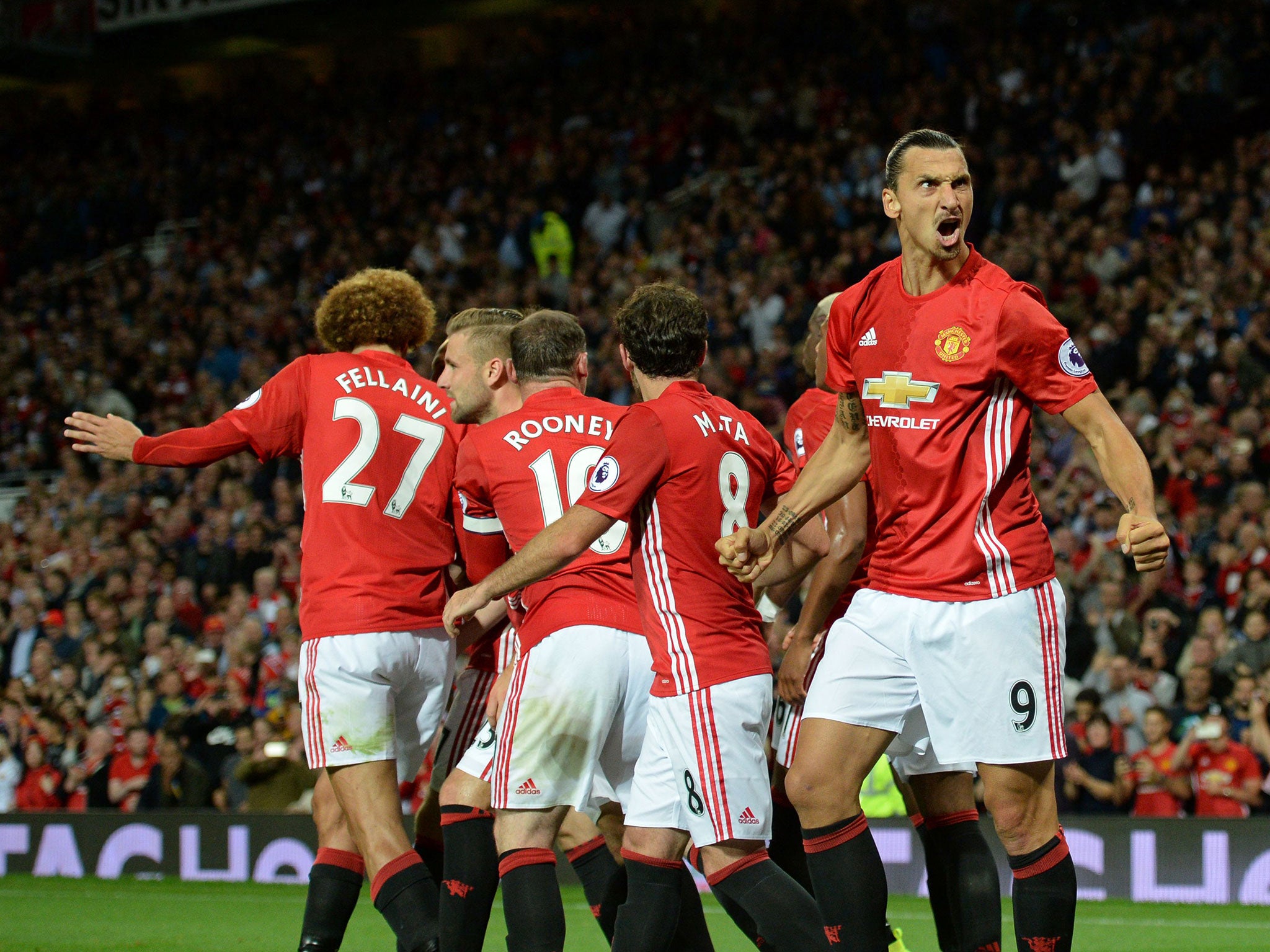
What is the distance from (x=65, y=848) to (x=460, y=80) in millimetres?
14535

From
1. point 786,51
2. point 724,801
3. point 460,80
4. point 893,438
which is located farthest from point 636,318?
point 460,80

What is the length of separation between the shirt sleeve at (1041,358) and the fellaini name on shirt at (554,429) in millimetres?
1284

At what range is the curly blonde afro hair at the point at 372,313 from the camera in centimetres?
535

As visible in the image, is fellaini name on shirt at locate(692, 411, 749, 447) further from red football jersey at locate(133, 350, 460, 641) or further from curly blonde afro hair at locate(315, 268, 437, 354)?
curly blonde afro hair at locate(315, 268, 437, 354)

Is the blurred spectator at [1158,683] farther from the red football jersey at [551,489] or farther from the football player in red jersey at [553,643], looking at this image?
the red football jersey at [551,489]

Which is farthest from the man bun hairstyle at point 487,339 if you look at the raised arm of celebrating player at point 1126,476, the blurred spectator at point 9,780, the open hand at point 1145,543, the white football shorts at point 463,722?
the blurred spectator at point 9,780

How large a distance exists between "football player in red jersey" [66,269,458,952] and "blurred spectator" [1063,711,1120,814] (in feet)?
→ 16.9

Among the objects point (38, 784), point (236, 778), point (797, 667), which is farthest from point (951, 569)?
point (38, 784)

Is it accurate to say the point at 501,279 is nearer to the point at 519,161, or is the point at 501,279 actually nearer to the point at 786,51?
the point at 519,161

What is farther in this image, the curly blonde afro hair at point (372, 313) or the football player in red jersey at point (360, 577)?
the curly blonde afro hair at point (372, 313)

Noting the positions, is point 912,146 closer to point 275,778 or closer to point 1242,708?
point 1242,708

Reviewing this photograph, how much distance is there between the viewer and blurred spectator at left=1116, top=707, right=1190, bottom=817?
28.8ft

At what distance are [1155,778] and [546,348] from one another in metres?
5.58

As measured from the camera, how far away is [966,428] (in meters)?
4.00
